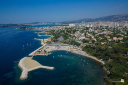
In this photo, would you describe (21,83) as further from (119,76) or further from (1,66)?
(119,76)

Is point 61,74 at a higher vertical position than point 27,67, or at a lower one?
lower

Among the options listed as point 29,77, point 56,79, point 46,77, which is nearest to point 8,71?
point 29,77

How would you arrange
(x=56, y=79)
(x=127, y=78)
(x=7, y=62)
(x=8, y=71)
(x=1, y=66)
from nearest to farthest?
(x=127, y=78) → (x=56, y=79) → (x=8, y=71) → (x=1, y=66) → (x=7, y=62)

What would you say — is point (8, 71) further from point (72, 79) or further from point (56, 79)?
point (72, 79)

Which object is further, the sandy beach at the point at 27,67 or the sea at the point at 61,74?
the sandy beach at the point at 27,67

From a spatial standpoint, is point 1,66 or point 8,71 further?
point 1,66

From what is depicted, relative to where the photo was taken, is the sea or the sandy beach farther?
the sandy beach

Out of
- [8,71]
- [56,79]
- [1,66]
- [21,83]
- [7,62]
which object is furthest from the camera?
[7,62]

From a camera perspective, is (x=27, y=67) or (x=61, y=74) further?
(x=27, y=67)

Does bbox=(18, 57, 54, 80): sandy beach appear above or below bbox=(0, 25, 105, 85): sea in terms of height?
above

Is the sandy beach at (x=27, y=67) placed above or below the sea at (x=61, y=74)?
above

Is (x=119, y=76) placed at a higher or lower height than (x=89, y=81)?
higher
